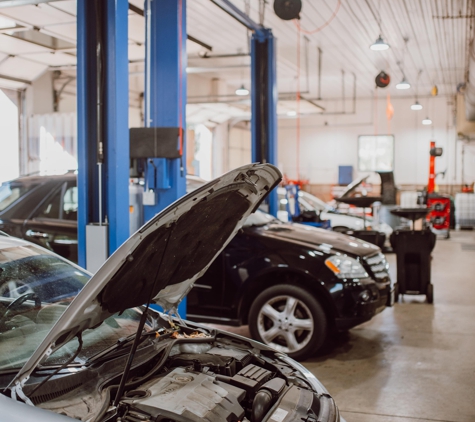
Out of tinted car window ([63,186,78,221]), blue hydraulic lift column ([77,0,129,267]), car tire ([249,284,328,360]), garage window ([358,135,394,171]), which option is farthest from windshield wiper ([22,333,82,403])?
garage window ([358,135,394,171])

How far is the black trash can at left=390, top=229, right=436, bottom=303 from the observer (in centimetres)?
756

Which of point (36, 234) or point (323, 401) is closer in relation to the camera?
point (323, 401)

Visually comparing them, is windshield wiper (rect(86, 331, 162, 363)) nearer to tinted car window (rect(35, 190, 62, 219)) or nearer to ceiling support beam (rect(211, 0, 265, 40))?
tinted car window (rect(35, 190, 62, 219))

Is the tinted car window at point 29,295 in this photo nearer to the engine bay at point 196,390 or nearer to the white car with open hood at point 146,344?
the white car with open hood at point 146,344

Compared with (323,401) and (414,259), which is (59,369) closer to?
(323,401)

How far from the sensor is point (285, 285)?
16.6 feet

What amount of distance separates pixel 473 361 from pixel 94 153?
12.3ft

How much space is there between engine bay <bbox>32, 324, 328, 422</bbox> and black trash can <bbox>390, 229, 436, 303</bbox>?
5.21 meters

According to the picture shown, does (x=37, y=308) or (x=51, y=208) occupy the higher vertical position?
(x=51, y=208)

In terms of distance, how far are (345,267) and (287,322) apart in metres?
0.70

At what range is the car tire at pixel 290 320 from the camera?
4973 millimetres

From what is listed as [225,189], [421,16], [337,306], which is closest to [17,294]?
[225,189]

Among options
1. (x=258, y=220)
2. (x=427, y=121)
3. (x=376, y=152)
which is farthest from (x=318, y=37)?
(x=376, y=152)

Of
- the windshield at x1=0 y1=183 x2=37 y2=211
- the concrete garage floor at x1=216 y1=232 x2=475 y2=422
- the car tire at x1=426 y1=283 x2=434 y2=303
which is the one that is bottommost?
the concrete garage floor at x1=216 y1=232 x2=475 y2=422
